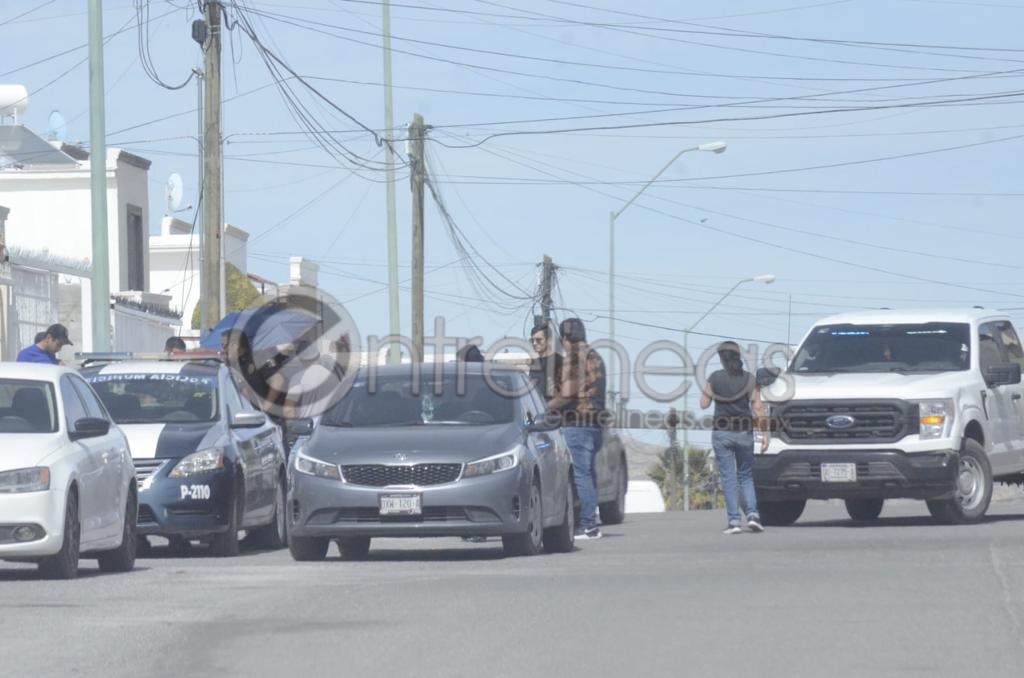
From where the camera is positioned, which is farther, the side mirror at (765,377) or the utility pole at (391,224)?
the utility pole at (391,224)

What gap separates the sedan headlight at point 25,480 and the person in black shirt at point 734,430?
742 centimetres

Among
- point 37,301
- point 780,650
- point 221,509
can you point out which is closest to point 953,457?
point 221,509

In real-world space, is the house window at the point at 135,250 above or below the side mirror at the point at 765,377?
above

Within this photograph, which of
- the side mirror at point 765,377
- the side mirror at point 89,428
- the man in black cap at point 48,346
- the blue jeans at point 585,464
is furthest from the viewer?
the side mirror at point 765,377

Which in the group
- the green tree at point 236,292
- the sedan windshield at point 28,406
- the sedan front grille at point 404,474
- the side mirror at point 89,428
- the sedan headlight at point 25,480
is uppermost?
the green tree at point 236,292

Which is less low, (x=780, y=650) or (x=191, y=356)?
(x=191, y=356)

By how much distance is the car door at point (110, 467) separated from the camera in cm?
1346

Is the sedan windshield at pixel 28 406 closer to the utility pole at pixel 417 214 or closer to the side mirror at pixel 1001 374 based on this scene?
the side mirror at pixel 1001 374

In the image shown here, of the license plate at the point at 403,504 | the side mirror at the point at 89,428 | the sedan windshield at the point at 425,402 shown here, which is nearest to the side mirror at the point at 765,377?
the sedan windshield at the point at 425,402

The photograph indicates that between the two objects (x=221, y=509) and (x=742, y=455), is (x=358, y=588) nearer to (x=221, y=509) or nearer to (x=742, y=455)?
(x=221, y=509)

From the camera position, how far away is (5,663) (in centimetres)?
860

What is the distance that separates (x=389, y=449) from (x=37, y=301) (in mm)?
15337

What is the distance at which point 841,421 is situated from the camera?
18500 mm

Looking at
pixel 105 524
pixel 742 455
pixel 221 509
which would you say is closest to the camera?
pixel 105 524
